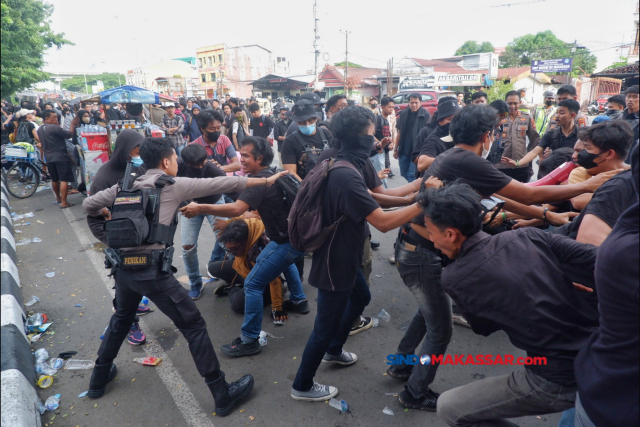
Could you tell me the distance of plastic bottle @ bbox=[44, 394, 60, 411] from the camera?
288cm

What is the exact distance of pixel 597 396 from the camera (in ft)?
4.46

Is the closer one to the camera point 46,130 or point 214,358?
point 214,358

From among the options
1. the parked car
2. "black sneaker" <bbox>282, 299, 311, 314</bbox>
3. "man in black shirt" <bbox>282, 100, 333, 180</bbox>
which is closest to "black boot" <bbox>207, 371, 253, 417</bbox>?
"black sneaker" <bbox>282, 299, 311, 314</bbox>

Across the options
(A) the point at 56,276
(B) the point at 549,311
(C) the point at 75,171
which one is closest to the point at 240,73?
(C) the point at 75,171

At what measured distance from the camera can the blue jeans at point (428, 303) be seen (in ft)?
8.36

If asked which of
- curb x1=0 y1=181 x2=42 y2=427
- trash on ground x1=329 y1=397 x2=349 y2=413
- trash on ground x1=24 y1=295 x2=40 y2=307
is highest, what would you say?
curb x1=0 y1=181 x2=42 y2=427

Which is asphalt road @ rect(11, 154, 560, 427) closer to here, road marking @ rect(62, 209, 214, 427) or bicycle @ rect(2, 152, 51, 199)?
road marking @ rect(62, 209, 214, 427)

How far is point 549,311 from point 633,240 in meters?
0.51

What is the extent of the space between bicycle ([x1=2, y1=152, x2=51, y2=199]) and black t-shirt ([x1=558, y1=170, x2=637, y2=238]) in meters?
10.6

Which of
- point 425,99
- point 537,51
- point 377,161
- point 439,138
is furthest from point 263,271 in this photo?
point 537,51

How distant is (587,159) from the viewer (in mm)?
2574

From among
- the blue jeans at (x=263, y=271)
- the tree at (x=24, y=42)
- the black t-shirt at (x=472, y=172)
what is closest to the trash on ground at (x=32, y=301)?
the blue jeans at (x=263, y=271)

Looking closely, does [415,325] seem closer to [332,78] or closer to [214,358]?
[214,358]

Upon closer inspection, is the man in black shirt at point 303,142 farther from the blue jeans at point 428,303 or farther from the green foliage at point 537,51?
the green foliage at point 537,51
